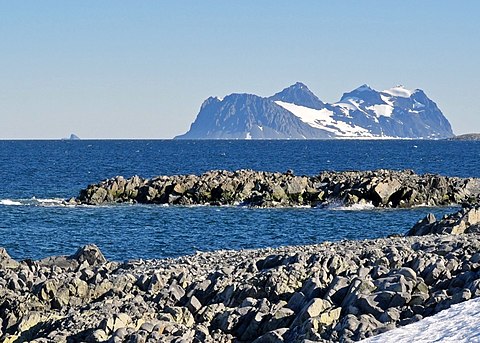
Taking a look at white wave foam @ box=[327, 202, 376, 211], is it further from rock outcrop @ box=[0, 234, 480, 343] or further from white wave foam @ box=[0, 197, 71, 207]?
rock outcrop @ box=[0, 234, 480, 343]

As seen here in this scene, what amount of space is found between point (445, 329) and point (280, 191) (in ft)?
148

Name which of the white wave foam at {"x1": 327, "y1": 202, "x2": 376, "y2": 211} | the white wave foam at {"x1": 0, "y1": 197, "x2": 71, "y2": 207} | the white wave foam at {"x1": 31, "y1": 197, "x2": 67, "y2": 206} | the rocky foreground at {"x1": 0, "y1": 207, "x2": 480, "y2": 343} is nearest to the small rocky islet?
the rocky foreground at {"x1": 0, "y1": 207, "x2": 480, "y2": 343}

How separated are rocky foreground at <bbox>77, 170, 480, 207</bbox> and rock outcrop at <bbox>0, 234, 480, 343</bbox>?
115ft

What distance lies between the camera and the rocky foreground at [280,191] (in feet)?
180

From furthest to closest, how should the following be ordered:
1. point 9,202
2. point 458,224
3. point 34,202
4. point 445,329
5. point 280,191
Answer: point 9,202, point 34,202, point 280,191, point 458,224, point 445,329

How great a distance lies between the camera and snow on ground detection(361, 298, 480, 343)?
37.1 ft

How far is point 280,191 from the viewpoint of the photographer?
5675 centimetres

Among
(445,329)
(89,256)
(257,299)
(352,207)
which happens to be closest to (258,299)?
(257,299)

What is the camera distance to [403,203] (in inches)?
2132

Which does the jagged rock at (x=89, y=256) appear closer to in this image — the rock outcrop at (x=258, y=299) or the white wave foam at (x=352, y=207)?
the rock outcrop at (x=258, y=299)

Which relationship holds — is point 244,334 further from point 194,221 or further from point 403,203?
point 403,203

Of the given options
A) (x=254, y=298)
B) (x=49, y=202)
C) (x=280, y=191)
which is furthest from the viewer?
(x=49, y=202)

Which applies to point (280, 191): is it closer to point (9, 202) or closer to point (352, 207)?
point (352, 207)

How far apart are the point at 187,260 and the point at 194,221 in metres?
21.8
